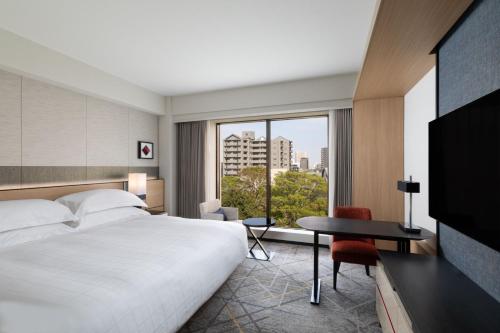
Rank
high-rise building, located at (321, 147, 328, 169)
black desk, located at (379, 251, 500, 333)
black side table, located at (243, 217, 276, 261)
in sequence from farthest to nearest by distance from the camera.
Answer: high-rise building, located at (321, 147, 328, 169), black side table, located at (243, 217, 276, 261), black desk, located at (379, 251, 500, 333)

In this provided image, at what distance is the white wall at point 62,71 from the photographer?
2646 mm

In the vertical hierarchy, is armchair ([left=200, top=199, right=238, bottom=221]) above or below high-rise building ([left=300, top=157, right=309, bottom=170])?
below

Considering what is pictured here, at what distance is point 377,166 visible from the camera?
3541 millimetres

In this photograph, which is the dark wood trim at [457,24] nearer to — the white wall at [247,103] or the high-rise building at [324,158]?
the white wall at [247,103]

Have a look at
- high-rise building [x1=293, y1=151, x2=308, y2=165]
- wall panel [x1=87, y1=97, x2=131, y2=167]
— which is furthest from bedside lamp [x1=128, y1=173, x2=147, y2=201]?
high-rise building [x1=293, y1=151, x2=308, y2=165]

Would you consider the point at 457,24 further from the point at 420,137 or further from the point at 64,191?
the point at 64,191

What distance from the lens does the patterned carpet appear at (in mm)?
2107

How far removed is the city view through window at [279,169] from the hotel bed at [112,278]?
87.7 inches

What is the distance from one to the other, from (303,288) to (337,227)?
856 millimetres

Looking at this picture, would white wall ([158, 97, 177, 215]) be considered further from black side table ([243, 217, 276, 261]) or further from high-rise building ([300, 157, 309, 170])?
high-rise building ([300, 157, 309, 170])

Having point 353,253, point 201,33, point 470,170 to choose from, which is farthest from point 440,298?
point 201,33

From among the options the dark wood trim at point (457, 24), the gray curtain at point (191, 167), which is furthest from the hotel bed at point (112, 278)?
the dark wood trim at point (457, 24)

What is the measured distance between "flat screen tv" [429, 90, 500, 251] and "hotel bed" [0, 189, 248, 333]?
1817 millimetres

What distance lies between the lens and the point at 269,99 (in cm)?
428
